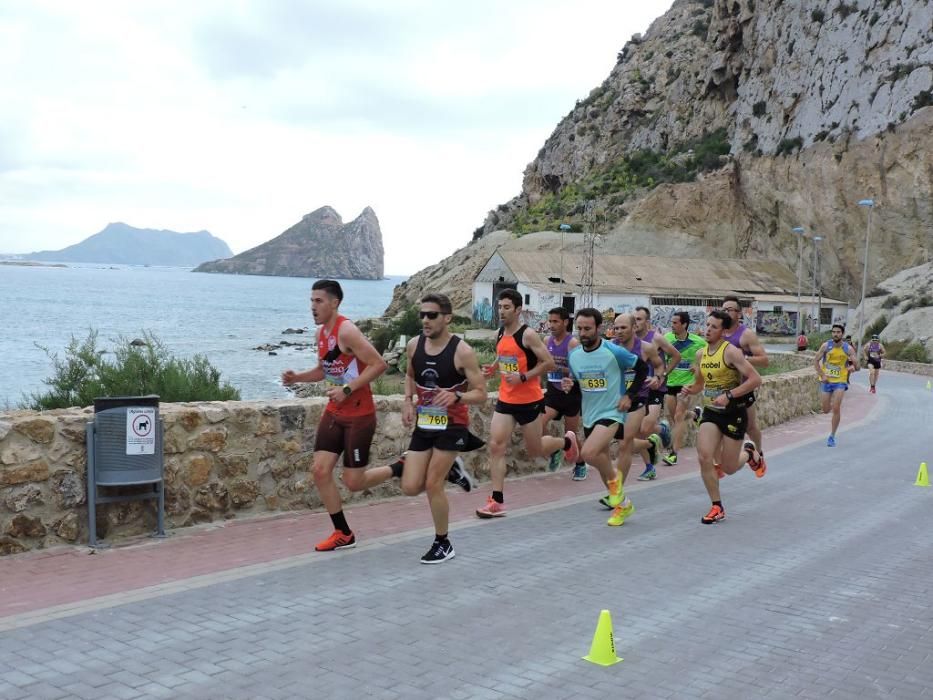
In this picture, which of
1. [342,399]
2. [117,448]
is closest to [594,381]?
[342,399]

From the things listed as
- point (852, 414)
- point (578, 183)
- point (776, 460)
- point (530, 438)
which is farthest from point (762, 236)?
point (530, 438)

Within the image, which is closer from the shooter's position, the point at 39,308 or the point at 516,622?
the point at 516,622

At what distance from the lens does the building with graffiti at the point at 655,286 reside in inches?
2613

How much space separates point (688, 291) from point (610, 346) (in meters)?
64.1

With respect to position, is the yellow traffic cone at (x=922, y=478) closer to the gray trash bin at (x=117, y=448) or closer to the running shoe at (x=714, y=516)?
the running shoe at (x=714, y=516)

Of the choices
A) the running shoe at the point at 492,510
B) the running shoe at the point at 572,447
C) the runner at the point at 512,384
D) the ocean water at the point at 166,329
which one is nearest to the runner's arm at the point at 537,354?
the runner at the point at 512,384

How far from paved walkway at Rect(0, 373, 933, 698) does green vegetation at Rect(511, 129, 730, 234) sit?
269ft

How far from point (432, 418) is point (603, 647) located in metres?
2.57

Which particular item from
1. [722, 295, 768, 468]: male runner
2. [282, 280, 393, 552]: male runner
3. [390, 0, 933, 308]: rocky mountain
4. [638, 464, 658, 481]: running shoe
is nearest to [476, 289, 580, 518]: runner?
[282, 280, 393, 552]: male runner

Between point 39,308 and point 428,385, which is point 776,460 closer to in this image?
point 428,385

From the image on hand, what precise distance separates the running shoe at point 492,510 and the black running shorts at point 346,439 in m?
1.99

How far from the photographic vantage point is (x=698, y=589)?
6.67 m

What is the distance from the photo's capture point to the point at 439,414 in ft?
23.8

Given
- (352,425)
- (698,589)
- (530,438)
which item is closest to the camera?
(698,589)
